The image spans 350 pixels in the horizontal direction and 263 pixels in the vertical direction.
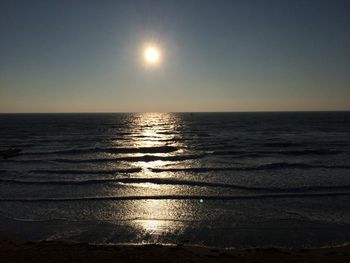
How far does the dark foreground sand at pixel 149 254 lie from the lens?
10.4 m

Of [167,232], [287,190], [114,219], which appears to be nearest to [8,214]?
[114,219]

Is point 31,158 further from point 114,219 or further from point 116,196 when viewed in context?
point 114,219

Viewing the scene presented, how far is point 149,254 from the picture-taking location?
10.8 m

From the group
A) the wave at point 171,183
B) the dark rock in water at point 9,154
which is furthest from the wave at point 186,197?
the dark rock in water at point 9,154

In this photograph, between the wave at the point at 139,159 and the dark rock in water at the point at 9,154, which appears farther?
the dark rock in water at the point at 9,154

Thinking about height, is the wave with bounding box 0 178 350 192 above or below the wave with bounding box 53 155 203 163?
above

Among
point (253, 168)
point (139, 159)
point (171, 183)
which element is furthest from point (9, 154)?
point (253, 168)

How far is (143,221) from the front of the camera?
14453 millimetres

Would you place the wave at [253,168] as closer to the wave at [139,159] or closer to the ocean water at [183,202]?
the ocean water at [183,202]

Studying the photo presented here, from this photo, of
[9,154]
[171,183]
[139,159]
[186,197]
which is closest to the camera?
[186,197]

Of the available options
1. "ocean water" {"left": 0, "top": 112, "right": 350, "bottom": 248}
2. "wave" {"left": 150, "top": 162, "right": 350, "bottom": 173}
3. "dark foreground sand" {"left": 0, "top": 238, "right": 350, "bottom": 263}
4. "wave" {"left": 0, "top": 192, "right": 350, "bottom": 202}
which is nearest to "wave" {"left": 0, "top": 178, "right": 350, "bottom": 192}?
"ocean water" {"left": 0, "top": 112, "right": 350, "bottom": 248}

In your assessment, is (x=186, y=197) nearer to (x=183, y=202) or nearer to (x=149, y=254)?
(x=183, y=202)

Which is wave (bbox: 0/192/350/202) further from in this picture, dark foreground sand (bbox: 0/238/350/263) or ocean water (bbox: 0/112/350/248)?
dark foreground sand (bbox: 0/238/350/263)

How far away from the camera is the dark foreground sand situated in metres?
10.4
